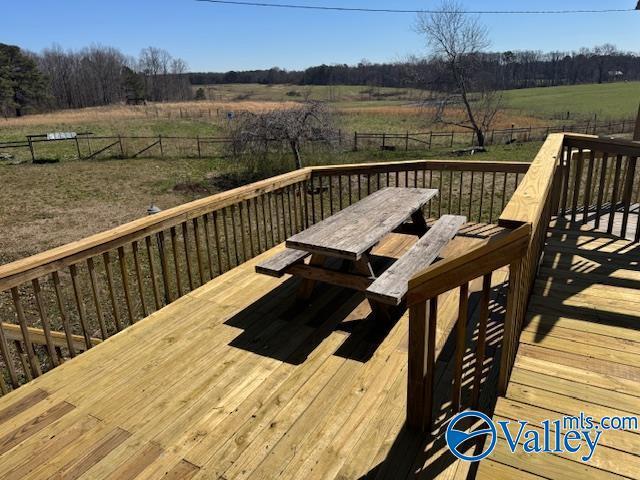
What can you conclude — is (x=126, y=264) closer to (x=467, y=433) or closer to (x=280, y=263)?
(x=280, y=263)

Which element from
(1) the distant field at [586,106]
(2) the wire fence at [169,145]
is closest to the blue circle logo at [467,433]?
(2) the wire fence at [169,145]

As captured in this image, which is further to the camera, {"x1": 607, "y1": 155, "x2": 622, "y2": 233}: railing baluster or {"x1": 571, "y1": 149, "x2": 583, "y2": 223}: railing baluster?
{"x1": 571, "y1": 149, "x2": 583, "y2": 223}: railing baluster

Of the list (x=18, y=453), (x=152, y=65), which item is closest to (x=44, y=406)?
(x=18, y=453)

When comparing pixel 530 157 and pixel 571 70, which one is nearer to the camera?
pixel 530 157

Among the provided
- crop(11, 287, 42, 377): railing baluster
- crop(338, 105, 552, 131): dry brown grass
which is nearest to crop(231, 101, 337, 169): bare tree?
crop(11, 287, 42, 377): railing baluster

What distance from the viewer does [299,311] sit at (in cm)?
359

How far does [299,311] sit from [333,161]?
13.2 metres

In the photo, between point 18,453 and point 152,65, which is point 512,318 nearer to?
point 18,453

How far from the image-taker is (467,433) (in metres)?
1.91

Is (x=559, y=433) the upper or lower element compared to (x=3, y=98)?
lower

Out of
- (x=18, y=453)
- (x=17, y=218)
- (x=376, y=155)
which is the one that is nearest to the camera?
(x=18, y=453)

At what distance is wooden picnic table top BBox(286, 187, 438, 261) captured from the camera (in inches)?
124

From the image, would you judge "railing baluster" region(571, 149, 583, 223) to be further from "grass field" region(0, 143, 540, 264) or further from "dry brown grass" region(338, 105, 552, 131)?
"dry brown grass" region(338, 105, 552, 131)

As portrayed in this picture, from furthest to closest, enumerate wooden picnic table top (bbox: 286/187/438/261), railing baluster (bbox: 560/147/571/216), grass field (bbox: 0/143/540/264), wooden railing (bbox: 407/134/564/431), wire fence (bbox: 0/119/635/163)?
wire fence (bbox: 0/119/635/163) → grass field (bbox: 0/143/540/264) → railing baluster (bbox: 560/147/571/216) → wooden picnic table top (bbox: 286/187/438/261) → wooden railing (bbox: 407/134/564/431)
